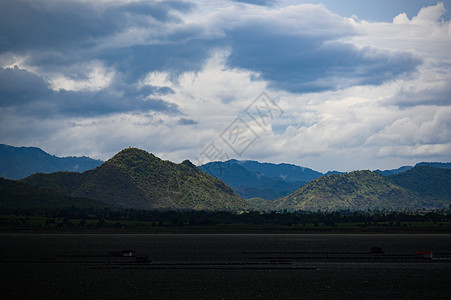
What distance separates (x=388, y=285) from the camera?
336ft

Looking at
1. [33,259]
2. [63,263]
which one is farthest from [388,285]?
[33,259]

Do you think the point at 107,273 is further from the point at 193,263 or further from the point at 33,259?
the point at 33,259

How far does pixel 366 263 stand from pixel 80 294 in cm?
8503

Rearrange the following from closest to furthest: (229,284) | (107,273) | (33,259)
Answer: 1. (229,284)
2. (107,273)
3. (33,259)

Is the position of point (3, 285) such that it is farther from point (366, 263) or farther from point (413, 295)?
point (366, 263)

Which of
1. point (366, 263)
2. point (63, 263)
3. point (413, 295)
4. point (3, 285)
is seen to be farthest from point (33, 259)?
point (413, 295)

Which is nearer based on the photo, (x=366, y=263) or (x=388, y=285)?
(x=388, y=285)

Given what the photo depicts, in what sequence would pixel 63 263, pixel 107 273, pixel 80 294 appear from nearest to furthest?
pixel 80 294 → pixel 107 273 → pixel 63 263

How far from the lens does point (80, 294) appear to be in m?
90.3

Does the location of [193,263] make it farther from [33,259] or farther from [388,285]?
[388,285]

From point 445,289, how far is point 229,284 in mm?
37901

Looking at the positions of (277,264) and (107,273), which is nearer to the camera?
(107,273)

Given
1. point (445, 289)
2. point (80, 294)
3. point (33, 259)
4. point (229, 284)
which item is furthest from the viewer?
point (33, 259)

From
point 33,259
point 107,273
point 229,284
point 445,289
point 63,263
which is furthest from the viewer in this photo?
point 33,259
